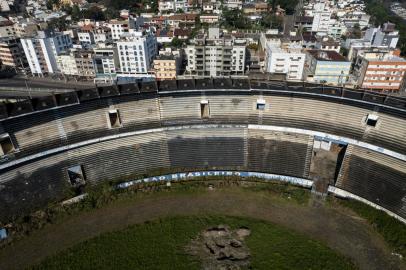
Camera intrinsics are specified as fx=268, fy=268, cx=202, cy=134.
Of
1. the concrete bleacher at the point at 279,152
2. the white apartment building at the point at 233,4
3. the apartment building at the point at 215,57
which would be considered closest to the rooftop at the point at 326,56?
the apartment building at the point at 215,57

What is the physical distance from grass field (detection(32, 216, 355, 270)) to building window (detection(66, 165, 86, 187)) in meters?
5.95

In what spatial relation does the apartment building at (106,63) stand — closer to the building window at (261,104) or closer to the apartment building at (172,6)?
the building window at (261,104)

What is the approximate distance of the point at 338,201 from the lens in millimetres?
22656

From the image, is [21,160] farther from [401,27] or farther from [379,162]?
[401,27]

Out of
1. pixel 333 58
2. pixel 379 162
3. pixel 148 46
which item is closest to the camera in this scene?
pixel 379 162

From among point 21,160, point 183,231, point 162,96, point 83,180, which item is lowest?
point 183,231

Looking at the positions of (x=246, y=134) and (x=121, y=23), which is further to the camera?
(x=121, y=23)

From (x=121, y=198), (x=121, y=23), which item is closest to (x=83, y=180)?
(x=121, y=198)

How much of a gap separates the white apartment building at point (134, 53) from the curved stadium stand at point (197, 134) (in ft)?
82.0

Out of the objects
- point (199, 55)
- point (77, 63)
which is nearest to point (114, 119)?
point (199, 55)

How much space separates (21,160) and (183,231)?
Answer: 14095mm

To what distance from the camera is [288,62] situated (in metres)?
46.6

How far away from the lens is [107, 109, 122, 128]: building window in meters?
24.9

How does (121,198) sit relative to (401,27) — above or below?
below
